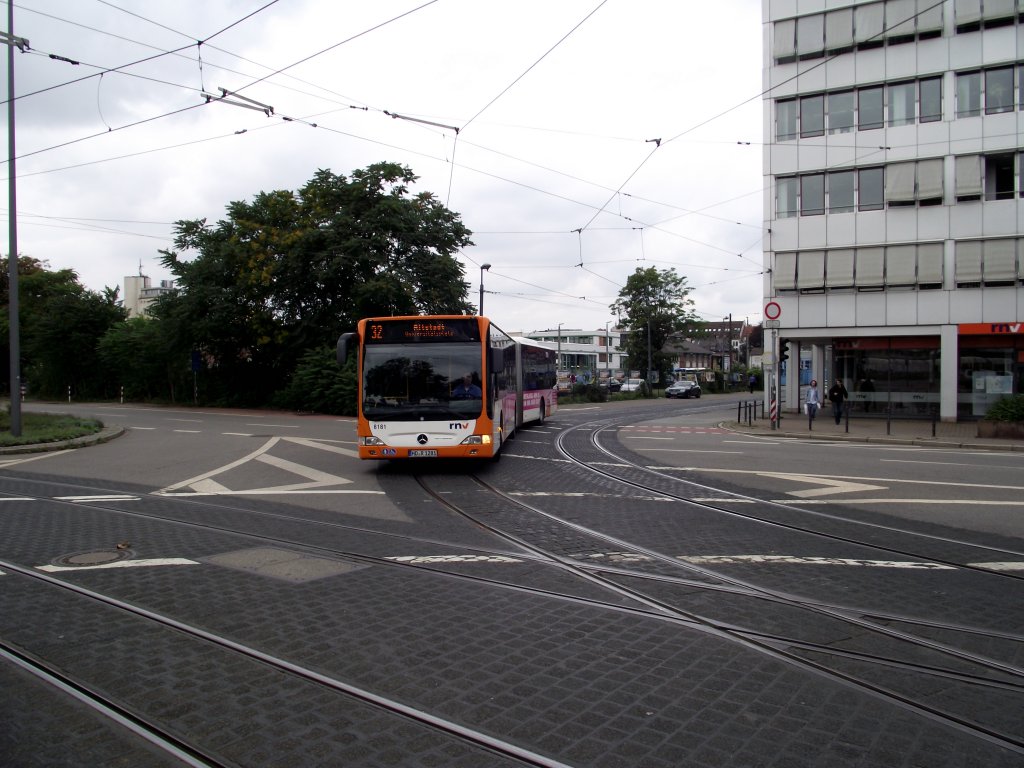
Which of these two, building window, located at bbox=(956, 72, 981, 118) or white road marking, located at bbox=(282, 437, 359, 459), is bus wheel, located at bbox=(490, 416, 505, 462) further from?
building window, located at bbox=(956, 72, 981, 118)

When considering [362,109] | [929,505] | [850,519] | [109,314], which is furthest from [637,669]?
[109,314]

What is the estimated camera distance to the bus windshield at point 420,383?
13.4m

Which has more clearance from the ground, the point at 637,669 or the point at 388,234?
the point at 388,234

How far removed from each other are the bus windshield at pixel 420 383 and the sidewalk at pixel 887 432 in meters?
13.3

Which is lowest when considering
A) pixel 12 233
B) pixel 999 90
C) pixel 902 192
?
pixel 12 233

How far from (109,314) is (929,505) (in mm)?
54162

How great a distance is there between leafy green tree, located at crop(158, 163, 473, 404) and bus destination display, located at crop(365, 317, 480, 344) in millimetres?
21121

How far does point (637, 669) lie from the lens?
4527 mm

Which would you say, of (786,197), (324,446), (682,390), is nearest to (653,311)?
(682,390)

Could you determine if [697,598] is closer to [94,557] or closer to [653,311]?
[94,557]

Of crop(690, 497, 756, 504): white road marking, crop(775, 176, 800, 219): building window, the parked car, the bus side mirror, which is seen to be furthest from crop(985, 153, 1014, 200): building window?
the parked car

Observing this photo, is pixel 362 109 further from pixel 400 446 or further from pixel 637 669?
pixel 637 669

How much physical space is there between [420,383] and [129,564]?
691 cm

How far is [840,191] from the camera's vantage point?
2883 centimetres
